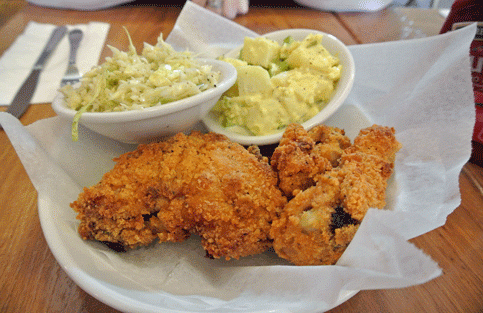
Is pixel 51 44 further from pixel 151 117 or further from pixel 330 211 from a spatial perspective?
pixel 330 211

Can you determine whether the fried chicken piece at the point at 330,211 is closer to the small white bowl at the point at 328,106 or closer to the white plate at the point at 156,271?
the white plate at the point at 156,271

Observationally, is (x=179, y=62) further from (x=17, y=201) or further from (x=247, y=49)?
(x=17, y=201)

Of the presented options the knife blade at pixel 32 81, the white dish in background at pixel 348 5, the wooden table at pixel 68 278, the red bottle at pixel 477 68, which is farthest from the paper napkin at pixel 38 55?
the red bottle at pixel 477 68

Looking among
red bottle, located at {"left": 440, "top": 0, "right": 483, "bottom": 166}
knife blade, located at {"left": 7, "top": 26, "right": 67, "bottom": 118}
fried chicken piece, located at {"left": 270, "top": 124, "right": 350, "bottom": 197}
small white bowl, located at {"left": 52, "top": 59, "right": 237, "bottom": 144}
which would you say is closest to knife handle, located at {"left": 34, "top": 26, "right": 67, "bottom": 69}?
knife blade, located at {"left": 7, "top": 26, "right": 67, "bottom": 118}

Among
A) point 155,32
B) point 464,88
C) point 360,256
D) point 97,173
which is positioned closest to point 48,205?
point 97,173

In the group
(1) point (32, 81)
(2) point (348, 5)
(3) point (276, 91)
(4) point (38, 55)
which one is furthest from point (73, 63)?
(2) point (348, 5)

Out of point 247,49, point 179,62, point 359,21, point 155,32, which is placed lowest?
point 359,21
